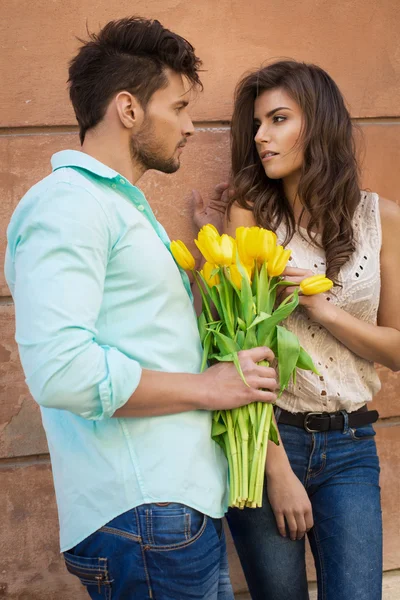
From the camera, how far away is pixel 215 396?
1.75 meters

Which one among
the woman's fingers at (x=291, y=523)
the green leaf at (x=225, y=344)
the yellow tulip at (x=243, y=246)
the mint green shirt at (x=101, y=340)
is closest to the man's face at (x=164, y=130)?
the mint green shirt at (x=101, y=340)

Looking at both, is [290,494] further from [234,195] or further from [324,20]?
[324,20]

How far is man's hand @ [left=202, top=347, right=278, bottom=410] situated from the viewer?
1756mm

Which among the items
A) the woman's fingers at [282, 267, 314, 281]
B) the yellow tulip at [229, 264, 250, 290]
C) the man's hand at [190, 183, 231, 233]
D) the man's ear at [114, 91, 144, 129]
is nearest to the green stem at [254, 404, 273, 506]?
the yellow tulip at [229, 264, 250, 290]

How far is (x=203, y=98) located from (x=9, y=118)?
2.48 ft

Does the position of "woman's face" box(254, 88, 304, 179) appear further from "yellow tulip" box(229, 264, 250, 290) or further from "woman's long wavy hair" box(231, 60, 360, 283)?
"yellow tulip" box(229, 264, 250, 290)

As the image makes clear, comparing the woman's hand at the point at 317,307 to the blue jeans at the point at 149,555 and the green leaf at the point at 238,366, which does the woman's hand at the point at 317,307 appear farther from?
the blue jeans at the point at 149,555

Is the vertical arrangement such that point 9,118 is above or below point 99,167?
below

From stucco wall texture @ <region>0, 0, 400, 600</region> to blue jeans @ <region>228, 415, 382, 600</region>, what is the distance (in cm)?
92

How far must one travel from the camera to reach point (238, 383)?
179 centimetres

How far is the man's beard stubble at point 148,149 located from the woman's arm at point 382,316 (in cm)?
48

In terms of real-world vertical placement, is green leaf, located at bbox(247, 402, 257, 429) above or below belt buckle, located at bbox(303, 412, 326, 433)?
above

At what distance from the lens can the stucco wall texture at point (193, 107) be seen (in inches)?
112

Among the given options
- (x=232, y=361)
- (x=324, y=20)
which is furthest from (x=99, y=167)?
(x=324, y=20)
